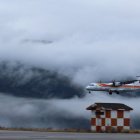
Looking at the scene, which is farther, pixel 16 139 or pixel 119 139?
pixel 119 139

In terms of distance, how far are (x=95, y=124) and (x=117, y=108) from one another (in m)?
3.88

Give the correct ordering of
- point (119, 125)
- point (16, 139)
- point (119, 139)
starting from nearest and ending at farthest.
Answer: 1. point (16, 139)
2. point (119, 139)
3. point (119, 125)

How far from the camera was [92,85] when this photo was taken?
493 ft

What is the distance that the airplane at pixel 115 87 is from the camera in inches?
5787

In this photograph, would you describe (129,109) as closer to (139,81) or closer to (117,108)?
(117,108)

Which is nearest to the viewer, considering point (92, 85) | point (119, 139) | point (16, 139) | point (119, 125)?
point (16, 139)

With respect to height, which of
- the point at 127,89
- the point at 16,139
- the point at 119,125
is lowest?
the point at 16,139

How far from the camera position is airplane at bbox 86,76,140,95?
482ft

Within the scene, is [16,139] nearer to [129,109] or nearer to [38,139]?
[38,139]

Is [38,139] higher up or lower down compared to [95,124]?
lower down

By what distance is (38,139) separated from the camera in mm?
47938

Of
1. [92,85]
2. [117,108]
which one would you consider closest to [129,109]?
[117,108]

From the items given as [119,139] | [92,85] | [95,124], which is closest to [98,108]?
[95,124]

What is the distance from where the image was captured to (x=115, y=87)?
15238 centimetres
